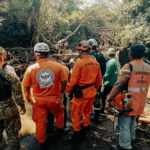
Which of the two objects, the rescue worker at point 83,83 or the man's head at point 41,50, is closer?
the man's head at point 41,50

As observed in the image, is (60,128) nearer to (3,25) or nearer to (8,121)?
(8,121)

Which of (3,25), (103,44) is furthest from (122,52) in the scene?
(3,25)

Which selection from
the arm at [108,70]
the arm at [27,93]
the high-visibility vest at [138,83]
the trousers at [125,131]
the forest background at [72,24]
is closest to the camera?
the high-visibility vest at [138,83]

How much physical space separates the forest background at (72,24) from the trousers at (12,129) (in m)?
6.89

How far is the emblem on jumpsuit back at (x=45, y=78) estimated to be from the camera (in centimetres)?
248

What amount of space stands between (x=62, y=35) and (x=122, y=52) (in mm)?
4888

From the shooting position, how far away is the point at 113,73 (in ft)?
13.8

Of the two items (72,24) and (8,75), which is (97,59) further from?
(72,24)

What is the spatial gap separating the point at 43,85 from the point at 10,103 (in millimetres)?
606

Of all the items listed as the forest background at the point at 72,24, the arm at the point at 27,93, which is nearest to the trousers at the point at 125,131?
the arm at the point at 27,93

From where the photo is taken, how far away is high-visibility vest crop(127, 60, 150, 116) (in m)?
2.31

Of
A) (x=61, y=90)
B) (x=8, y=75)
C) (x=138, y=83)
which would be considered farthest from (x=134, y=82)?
(x=8, y=75)

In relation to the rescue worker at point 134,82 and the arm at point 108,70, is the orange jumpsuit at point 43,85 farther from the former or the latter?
the arm at point 108,70

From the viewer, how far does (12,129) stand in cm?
227
